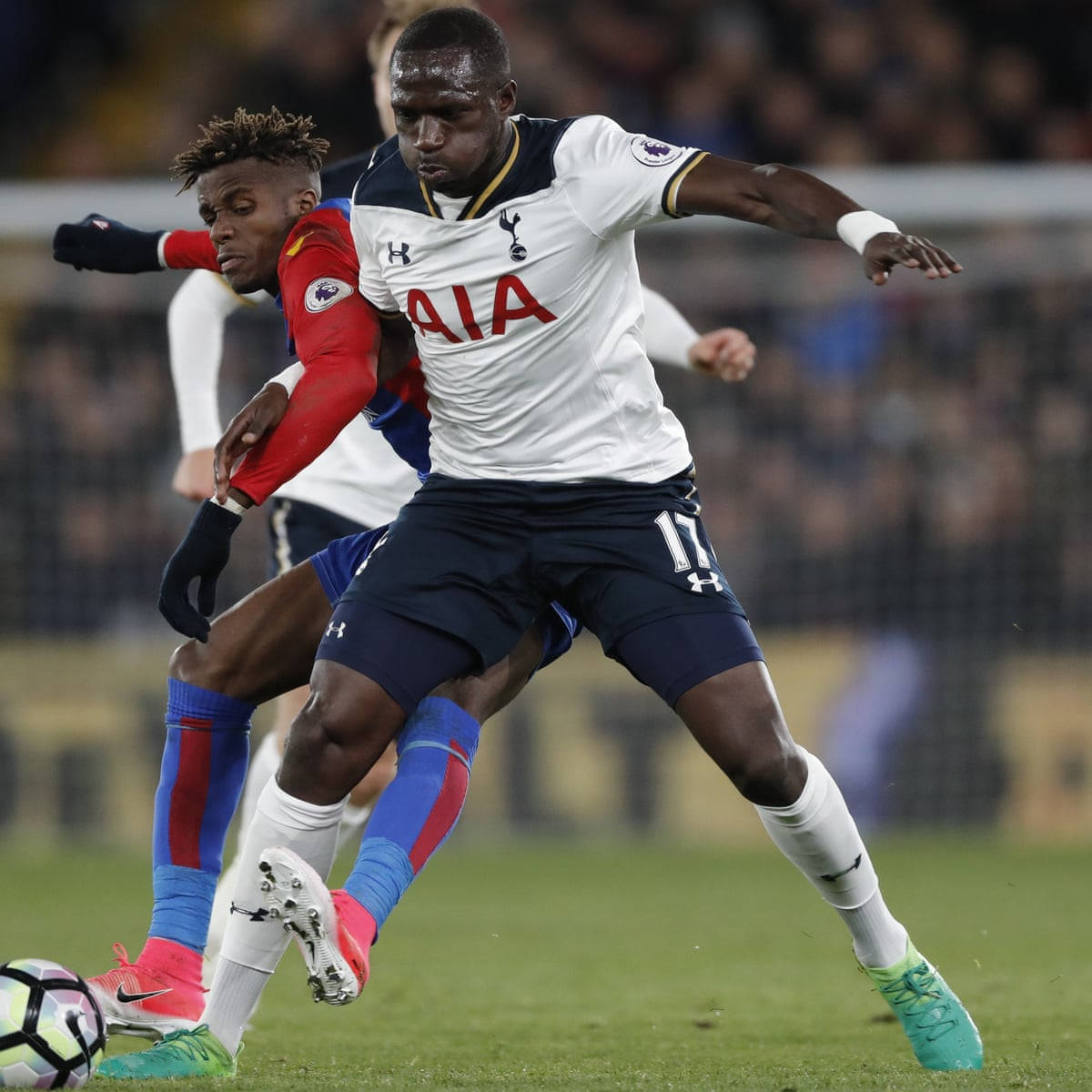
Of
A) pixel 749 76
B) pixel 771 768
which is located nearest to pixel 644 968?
pixel 771 768

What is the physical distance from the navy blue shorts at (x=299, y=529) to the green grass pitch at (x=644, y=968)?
1213 millimetres

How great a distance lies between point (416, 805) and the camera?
3545mm

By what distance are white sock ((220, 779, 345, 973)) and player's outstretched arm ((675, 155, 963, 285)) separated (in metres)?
1.36

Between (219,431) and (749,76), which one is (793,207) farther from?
(749,76)

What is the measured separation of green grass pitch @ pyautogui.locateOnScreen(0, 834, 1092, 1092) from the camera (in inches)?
150

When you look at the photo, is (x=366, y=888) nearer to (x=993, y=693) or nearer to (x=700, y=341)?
(x=700, y=341)

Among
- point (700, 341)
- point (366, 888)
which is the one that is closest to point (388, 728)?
point (366, 888)

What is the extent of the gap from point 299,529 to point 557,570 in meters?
1.48

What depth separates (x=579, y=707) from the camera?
31.1 ft

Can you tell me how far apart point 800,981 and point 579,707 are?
4.17m

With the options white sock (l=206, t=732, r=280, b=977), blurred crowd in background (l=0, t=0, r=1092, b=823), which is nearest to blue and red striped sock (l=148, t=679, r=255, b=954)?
white sock (l=206, t=732, r=280, b=977)

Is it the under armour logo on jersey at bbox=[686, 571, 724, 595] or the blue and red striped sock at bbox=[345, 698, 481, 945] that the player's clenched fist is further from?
the blue and red striped sock at bbox=[345, 698, 481, 945]

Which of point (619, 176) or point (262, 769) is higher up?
point (619, 176)

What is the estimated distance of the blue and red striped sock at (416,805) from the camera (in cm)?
341
